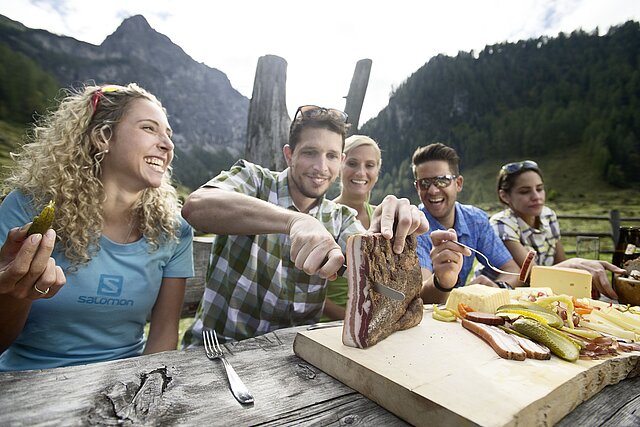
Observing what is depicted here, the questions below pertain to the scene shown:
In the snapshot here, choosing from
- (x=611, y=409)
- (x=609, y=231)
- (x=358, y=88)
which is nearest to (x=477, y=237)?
(x=611, y=409)

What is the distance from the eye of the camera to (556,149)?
62.5m

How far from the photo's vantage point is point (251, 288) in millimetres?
2568

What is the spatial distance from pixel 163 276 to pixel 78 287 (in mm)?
494

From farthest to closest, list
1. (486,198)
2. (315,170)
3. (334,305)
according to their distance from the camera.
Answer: (486,198) → (334,305) → (315,170)

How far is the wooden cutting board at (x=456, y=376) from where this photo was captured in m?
0.97

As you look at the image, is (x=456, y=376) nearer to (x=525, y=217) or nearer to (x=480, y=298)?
(x=480, y=298)

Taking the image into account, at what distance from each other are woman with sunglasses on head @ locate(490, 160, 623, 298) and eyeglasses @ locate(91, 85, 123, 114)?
4.06 meters

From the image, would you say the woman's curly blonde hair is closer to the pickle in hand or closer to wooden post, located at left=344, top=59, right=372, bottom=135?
the pickle in hand

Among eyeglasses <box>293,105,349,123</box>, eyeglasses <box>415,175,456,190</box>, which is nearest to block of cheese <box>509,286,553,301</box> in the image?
eyeglasses <box>415,175,456,190</box>

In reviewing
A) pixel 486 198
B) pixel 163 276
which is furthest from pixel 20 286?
pixel 486 198

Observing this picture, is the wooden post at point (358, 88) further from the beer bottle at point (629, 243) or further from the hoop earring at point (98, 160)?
the hoop earring at point (98, 160)

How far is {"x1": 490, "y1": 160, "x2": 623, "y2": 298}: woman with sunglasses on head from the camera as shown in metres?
4.15

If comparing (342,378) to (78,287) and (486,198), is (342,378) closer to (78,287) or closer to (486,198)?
(78,287)

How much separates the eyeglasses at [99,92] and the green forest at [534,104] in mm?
50960
